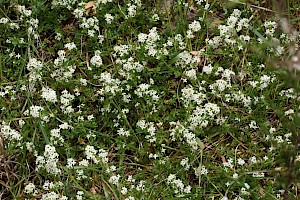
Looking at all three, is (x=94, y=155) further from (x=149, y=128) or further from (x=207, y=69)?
(x=207, y=69)

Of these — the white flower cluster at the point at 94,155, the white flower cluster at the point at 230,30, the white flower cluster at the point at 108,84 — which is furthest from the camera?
the white flower cluster at the point at 230,30

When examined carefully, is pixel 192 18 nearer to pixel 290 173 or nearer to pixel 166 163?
pixel 166 163

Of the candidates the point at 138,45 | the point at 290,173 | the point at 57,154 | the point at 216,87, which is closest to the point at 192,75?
the point at 216,87

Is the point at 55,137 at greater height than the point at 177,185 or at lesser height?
greater

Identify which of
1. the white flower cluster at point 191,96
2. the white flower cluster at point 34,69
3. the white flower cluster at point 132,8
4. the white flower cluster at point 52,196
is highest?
the white flower cluster at point 132,8

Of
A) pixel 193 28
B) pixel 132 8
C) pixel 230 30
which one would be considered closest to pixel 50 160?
pixel 132 8

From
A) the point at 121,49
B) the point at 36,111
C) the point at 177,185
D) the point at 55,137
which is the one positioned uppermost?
the point at 121,49

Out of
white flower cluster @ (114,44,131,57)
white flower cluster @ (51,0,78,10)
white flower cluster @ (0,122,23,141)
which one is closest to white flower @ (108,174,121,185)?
white flower cluster @ (0,122,23,141)

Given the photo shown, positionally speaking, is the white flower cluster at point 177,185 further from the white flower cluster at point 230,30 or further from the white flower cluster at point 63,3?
the white flower cluster at point 63,3

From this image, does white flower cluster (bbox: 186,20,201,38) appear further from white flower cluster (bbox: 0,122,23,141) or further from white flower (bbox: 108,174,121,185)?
white flower cluster (bbox: 0,122,23,141)

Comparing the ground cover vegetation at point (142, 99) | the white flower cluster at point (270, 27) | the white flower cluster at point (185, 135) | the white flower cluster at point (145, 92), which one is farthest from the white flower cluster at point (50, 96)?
the white flower cluster at point (270, 27)
